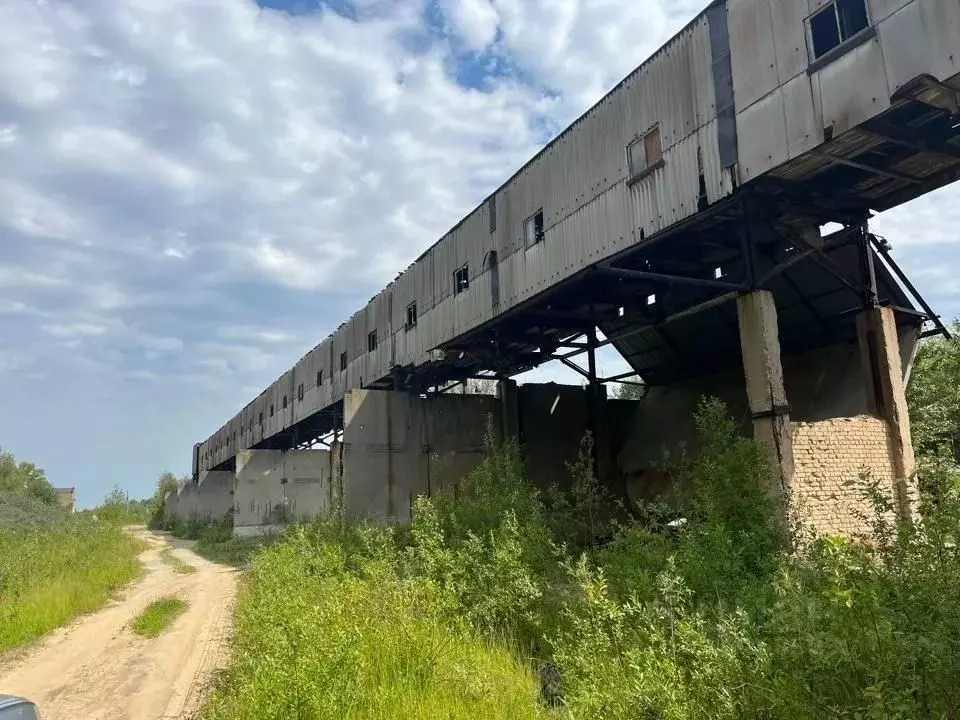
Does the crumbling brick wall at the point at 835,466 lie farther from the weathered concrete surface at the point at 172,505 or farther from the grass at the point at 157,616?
the weathered concrete surface at the point at 172,505

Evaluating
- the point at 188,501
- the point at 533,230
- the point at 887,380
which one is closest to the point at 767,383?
the point at 887,380

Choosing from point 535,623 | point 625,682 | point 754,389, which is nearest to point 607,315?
point 754,389

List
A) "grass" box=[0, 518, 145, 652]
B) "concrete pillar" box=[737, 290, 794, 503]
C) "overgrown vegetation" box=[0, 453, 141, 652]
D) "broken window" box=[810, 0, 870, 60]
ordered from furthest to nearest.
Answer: "overgrown vegetation" box=[0, 453, 141, 652] < "grass" box=[0, 518, 145, 652] < "concrete pillar" box=[737, 290, 794, 503] < "broken window" box=[810, 0, 870, 60]

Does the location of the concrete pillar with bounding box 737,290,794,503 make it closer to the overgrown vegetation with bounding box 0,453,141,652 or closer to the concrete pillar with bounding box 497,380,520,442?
the concrete pillar with bounding box 497,380,520,442

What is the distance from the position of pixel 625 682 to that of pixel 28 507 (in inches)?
1475

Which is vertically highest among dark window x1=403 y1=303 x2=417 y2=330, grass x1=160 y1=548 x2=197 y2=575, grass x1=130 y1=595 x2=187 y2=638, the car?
dark window x1=403 y1=303 x2=417 y2=330

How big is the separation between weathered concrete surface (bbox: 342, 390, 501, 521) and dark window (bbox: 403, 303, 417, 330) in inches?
80.7

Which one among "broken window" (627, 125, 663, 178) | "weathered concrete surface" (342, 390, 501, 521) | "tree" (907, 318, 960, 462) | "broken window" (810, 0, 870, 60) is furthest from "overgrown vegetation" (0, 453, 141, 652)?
"tree" (907, 318, 960, 462)

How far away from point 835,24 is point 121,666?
13.1m

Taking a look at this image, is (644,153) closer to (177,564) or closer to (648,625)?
(648,625)

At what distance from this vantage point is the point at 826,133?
893cm

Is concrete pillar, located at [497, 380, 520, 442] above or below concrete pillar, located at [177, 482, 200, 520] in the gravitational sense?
above

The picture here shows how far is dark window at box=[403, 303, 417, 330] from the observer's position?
798 inches

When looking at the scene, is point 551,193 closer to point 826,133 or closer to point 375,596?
point 826,133
